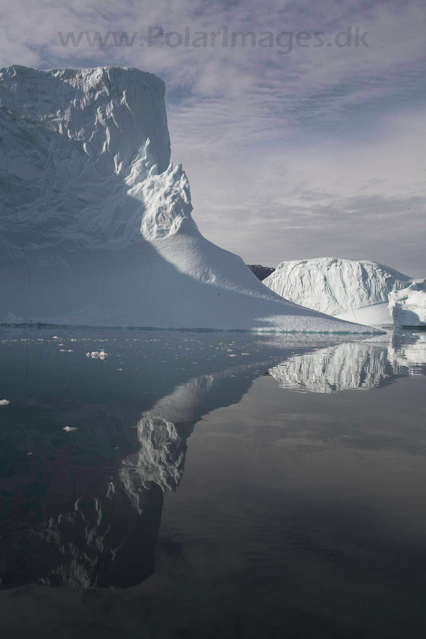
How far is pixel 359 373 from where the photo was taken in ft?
34.6

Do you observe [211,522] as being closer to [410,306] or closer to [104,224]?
[104,224]

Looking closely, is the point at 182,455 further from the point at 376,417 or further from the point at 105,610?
the point at 376,417

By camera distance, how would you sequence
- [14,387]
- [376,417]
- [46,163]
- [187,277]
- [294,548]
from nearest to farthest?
1. [294,548]
2. [376,417]
3. [14,387]
4. [187,277]
5. [46,163]

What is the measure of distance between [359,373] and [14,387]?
6850mm

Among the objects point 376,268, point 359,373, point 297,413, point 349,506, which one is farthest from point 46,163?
point 376,268

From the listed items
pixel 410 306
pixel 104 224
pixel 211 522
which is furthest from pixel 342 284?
pixel 211 522

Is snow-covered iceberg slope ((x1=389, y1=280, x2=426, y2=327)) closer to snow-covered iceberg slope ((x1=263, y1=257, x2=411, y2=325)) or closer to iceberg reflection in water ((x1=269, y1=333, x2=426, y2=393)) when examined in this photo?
snow-covered iceberg slope ((x1=263, y1=257, x2=411, y2=325))

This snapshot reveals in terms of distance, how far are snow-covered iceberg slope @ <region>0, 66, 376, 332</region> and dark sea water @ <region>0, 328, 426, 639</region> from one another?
83.9 ft

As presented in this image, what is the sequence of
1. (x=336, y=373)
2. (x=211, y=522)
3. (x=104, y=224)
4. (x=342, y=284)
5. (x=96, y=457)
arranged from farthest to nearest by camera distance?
(x=342, y=284), (x=104, y=224), (x=336, y=373), (x=96, y=457), (x=211, y=522)

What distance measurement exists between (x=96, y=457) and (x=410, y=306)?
51.8 meters

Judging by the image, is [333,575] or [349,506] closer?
[333,575]

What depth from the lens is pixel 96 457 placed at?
4121mm

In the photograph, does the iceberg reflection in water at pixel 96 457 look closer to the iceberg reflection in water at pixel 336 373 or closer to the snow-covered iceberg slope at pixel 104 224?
the iceberg reflection in water at pixel 336 373

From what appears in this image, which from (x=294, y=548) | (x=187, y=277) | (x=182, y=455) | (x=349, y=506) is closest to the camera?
(x=294, y=548)
